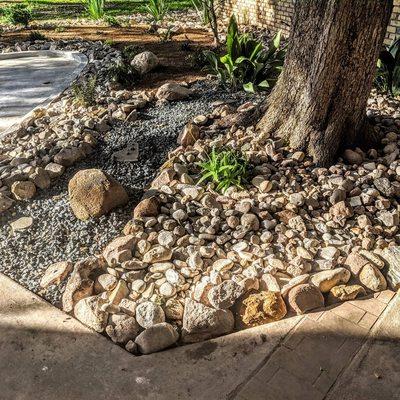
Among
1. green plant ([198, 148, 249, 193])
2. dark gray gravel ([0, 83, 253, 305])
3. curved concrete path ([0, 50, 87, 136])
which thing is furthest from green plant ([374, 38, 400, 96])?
curved concrete path ([0, 50, 87, 136])

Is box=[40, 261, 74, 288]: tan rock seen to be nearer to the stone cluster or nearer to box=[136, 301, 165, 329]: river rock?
the stone cluster

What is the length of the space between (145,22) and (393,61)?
5.92 m

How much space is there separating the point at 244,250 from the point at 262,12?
5960 mm

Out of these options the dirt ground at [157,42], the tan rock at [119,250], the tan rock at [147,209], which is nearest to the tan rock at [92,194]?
the tan rock at [147,209]

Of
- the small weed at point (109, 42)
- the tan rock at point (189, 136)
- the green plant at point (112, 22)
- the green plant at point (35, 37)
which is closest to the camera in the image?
the tan rock at point (189, 136)

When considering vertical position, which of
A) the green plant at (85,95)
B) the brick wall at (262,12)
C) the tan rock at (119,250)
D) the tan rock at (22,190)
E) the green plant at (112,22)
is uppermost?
the brick wall at (262,12)

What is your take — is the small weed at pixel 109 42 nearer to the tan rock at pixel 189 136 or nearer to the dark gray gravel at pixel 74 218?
the dark gray gravel at pixel 74 218

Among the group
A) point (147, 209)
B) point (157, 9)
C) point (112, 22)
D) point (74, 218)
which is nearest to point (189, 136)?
point (147, 209)

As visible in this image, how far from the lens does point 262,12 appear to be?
7.25 meters

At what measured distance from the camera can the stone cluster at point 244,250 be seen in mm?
2201

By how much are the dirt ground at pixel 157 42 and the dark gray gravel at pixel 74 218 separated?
46.6 inches

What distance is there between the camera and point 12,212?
307 cm

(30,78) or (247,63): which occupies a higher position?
(247,63)

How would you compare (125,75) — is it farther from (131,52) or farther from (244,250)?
(244,250)
